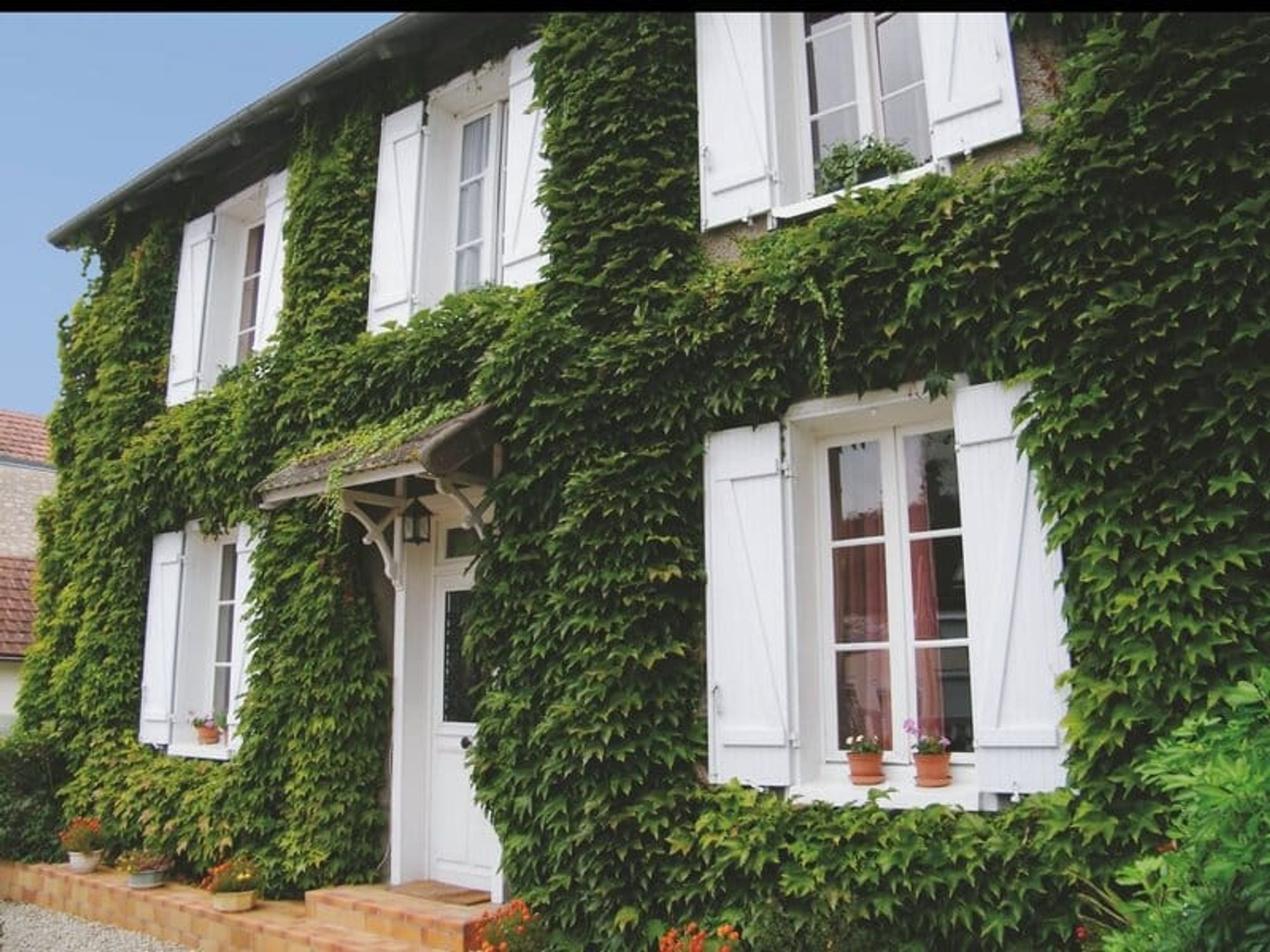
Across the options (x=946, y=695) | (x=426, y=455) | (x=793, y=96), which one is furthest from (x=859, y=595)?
(x=793, y=96)

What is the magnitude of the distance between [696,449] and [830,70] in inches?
91.5

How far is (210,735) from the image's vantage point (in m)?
8.62

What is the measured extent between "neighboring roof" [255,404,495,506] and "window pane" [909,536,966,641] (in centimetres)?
251

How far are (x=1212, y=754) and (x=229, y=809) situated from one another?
666cm

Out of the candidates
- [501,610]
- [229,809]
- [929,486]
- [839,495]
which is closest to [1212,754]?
[929,486]

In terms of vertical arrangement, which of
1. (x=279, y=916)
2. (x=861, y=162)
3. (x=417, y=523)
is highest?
(x=861, y=162)

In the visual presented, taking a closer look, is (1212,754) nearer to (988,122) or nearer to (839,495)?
(839,495)

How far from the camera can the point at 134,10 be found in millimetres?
1105

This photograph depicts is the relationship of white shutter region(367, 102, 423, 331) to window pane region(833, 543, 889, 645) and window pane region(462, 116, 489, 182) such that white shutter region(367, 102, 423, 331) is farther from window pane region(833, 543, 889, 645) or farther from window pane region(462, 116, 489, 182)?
window pane region(833, 543, 889, 645)

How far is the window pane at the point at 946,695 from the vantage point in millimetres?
4922

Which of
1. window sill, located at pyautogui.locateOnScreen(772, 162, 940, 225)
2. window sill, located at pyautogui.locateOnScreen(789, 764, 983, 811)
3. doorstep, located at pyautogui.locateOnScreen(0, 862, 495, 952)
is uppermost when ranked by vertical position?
window sill, located at pyautogui.locateOnScreen(772, 162, 940, 225)

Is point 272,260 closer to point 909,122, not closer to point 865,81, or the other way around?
point 865,81

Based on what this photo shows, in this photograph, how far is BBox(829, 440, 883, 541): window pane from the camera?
17.8 ft

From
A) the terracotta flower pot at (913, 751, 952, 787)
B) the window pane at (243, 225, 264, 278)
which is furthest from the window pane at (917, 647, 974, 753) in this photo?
the window pane at (243, 225, 264, 278)
